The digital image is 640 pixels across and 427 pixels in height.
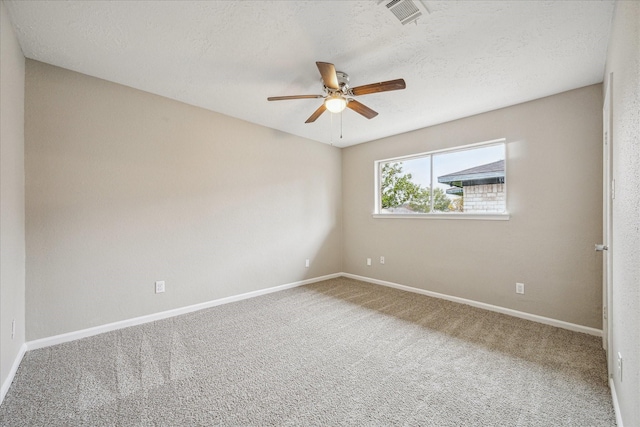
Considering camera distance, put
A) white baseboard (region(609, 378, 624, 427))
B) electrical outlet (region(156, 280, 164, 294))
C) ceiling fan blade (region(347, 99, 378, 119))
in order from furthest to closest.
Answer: electrical outlet (region(156, 280, 164, 294)) → ceiling fan blade (region(347, 99, 378, 119)) → white baseboard (region(609, 378, 624, 427))

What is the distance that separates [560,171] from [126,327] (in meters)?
4.65

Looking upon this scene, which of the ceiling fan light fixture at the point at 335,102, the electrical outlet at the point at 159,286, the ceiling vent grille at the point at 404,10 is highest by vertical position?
the ceiling vent grille at the point at 404,10

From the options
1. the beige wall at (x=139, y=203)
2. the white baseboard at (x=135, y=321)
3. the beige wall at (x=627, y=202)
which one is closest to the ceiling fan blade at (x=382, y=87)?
the beige wall at (x=627, y=202)

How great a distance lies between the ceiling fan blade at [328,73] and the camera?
1903 millimetres

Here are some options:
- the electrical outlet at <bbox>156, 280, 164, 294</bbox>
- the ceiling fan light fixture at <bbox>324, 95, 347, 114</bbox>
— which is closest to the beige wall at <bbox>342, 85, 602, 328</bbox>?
the ceiling fan light fixture at <bbox>324, 95, 347, 114</bbox>

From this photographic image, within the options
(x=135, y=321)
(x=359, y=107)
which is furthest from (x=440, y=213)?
(x=135, y=321)

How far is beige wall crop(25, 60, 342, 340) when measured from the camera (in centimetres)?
231

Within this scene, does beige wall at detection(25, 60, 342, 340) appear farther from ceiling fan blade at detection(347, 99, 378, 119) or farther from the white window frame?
ceiling fan blade at detection(347, 99, 378, 119)

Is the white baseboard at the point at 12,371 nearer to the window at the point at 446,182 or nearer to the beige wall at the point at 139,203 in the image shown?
the beige wall at the point at 139,203

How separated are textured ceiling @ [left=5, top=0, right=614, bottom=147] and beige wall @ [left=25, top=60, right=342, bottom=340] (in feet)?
1.17

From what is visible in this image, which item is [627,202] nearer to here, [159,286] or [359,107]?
[359,107]

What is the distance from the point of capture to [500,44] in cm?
200

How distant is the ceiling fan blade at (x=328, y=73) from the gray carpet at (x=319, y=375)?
2.19 m

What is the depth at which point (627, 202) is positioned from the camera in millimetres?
1248
